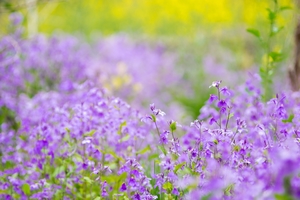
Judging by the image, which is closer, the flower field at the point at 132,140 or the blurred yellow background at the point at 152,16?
the flower field at the point at 132,140

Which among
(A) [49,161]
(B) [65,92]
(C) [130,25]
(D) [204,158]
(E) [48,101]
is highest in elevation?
(C) [130,25]

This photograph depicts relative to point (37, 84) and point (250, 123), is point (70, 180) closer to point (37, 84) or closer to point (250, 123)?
point (250, 123)

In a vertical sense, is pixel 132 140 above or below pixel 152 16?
below

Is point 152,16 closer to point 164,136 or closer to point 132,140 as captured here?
point 132,140

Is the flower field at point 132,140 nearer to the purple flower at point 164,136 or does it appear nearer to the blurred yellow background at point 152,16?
the purple flower at point 164,136

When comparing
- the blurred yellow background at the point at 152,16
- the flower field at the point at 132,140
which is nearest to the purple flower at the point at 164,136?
the flower field at the point at 132,140

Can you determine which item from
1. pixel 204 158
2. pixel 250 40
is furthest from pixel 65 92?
pixel 250 40

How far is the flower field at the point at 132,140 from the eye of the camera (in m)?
1.73

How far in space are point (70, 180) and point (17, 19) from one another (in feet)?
8.81

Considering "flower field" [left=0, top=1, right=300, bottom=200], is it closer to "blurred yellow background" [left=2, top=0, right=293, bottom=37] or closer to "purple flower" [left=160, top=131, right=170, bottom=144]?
"purple flower" [left=160, top=131, right=170, bottom=144]

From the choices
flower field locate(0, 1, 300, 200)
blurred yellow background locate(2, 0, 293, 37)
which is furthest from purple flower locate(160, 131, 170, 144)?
blurred yellow background locate(2, 0, 293, 37)

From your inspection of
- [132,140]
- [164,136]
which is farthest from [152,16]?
[164,136]

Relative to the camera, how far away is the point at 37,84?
567 cm

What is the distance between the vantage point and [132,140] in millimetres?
2930
